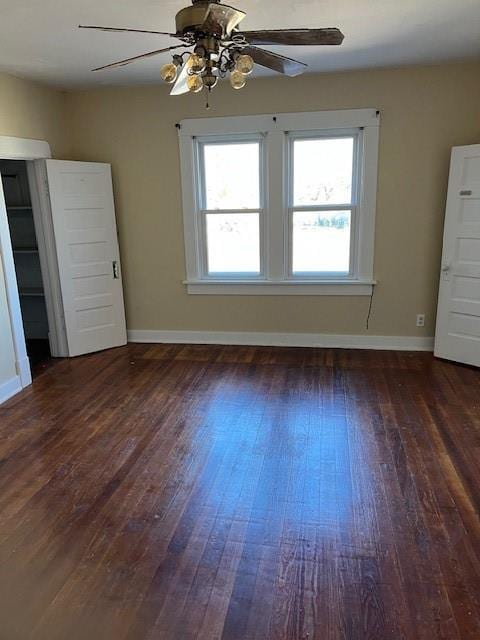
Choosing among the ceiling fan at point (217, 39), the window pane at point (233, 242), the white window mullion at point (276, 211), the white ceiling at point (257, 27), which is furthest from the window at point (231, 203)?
the ceiling fan at point (217, 39)

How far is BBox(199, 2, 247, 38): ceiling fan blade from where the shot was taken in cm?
184

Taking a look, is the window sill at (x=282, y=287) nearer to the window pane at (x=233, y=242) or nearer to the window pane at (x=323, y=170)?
the window pane at (x=233, y=242)

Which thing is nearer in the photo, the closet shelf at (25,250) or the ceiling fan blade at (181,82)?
the ceiling fan blade at (181,82)

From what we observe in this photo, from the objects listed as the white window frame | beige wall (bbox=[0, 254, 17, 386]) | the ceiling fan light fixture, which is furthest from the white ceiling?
beige wall (bbox=[0, 254, 17, 386])

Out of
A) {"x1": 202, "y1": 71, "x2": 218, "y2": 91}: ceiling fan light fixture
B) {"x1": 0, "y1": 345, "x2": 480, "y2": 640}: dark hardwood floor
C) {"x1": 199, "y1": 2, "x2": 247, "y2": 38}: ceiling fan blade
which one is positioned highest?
{"x1": 199, "y1": 2, "x2": 247, "y2": 38}: ceiling fan blade

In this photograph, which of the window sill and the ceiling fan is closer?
the ceiling fan

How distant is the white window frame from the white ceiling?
526mm

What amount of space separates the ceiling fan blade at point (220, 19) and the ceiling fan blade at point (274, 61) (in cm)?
33

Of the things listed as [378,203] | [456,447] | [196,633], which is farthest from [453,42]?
[196,633]

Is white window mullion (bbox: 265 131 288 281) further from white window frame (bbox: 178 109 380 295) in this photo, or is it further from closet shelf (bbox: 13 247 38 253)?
closet shelf (bbox: 13 247 38 253)

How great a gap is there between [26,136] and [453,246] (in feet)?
13.2

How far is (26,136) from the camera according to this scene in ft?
13.6

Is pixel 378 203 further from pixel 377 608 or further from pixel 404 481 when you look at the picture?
pixel 377 608

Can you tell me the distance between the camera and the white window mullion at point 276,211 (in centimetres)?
447
